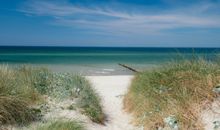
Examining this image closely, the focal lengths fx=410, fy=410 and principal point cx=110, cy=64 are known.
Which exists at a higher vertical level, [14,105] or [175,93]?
[175,93]

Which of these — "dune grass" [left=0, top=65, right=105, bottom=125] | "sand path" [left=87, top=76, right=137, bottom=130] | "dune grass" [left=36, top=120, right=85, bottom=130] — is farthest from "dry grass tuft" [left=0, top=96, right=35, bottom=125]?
"sand path" [left=87, top=76, right=137, bottom=130]

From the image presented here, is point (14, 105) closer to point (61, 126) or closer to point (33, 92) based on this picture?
point (61, 126)

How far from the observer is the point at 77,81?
1083 cm

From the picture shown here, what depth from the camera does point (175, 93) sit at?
811 centimetres

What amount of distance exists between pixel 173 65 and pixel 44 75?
136 inches

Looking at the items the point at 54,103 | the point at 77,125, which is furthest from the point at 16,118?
the point at 54,103

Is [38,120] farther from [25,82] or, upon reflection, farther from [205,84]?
[205,84]

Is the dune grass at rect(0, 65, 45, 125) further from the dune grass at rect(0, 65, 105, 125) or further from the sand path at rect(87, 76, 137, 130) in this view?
the sand path at rect(87, 76, 137, 130)

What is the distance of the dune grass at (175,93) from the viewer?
7.14 m

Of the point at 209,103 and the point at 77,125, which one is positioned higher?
the point at 209,103

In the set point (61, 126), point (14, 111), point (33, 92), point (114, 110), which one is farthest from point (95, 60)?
point (61, 126)

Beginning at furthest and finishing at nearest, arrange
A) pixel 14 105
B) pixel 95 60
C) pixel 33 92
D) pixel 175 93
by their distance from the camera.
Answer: pixel 95 60
pixel 33 92
pixel 175 93
pixel 14 105

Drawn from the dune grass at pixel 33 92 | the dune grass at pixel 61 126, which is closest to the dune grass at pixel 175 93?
the dune grass at pixel 33 92

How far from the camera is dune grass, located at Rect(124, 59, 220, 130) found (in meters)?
7.14
